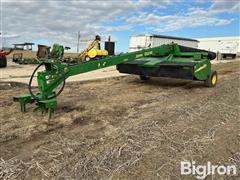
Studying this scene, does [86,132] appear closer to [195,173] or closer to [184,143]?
[184,143]

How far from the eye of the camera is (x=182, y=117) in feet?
17.3

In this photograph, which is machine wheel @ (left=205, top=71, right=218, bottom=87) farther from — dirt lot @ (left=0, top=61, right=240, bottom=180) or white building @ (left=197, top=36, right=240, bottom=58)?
white building @ (left=197, top=36, right=240, bottom=58)

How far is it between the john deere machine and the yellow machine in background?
36.4ft

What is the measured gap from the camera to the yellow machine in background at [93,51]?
21.0m

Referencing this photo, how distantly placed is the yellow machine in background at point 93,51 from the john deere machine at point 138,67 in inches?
436

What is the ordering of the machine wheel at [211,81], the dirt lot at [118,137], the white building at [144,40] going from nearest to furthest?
the dirt lot at [118,137] → the machine wheel at [211,81] → the white building at [144,40]

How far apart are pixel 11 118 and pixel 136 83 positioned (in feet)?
17.7

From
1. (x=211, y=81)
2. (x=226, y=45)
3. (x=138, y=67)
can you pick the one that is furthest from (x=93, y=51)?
(x=226, y=45)

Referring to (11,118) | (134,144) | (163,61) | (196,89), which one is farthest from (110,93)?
(134,144)

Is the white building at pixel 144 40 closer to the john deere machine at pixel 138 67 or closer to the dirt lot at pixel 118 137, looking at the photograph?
the john deere machine at pixel 138 67

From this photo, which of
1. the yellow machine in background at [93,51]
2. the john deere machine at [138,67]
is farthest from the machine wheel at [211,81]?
the yellow machine in background at [93,51]

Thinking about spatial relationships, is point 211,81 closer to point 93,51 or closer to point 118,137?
point 118,137

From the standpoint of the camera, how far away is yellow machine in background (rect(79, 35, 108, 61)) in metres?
21.0

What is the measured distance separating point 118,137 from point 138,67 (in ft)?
17.2
